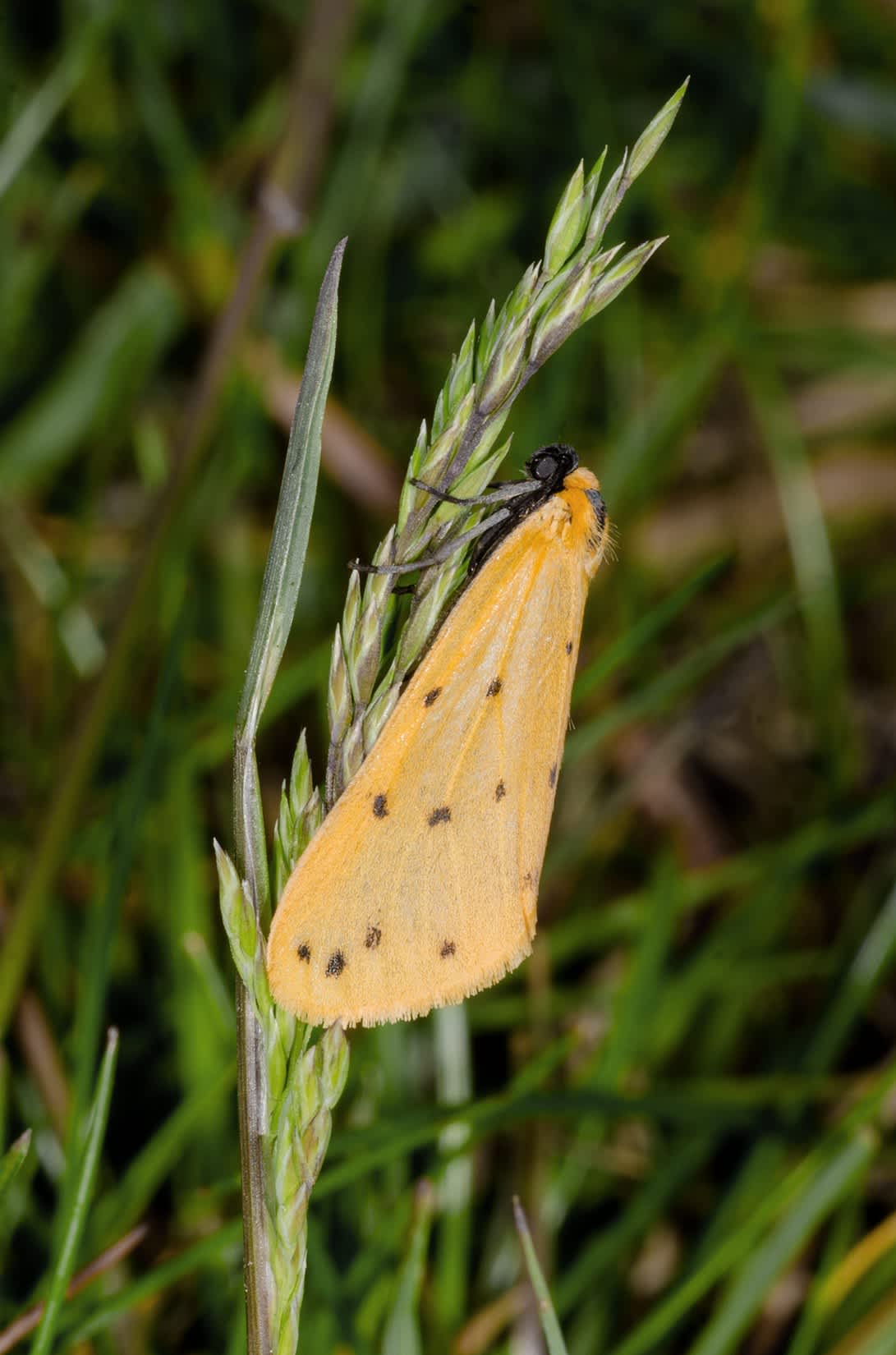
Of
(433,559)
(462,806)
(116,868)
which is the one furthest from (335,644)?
(116,868)

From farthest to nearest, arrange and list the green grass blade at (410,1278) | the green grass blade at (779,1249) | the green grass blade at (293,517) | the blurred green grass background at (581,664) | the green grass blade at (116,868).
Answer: the blurred green grass background at (581,664) < the green grass blade at (779,1249) < the green grass blade at (116,868) < the green grass blade at (410,1278) < the green grass blade at (293,517)

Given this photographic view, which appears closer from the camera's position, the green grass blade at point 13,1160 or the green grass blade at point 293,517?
the green grass blade at point 293,517

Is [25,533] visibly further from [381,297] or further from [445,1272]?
[445,1272]

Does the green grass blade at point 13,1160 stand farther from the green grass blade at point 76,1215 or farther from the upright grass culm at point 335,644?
the upright grass culm at point 335,644

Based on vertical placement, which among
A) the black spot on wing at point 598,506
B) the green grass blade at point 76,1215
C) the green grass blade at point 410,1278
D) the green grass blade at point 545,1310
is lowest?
the green grass blade at point 545,1310

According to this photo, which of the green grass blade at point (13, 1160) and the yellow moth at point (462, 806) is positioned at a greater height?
the yellow moth at point (462, 806)

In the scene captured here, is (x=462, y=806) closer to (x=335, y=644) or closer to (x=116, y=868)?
(x=335, y=644)

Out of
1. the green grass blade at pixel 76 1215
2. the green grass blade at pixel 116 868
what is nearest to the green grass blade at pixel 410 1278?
the green grass blade at pixel 76 1215
